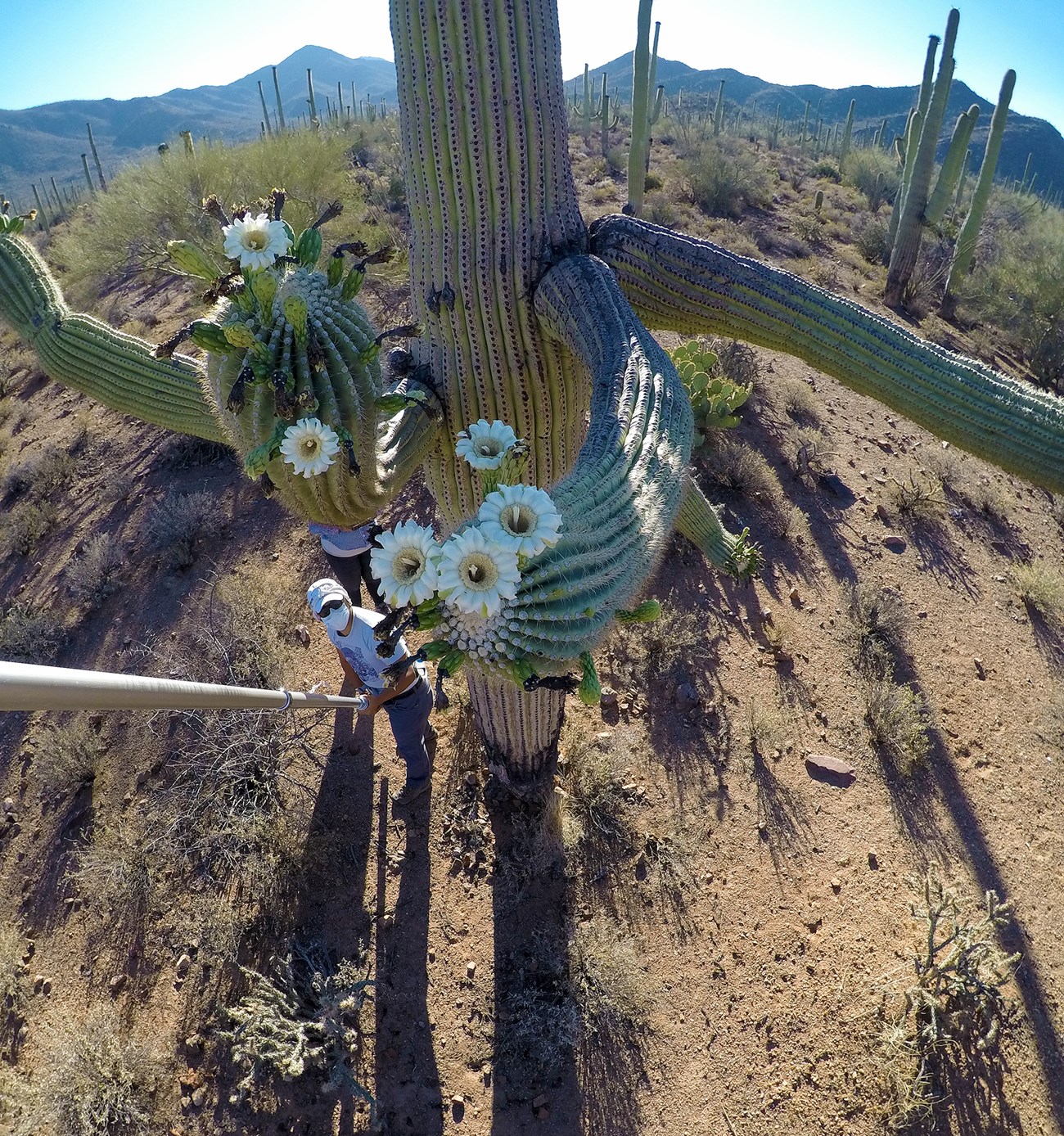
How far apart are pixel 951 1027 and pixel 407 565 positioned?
4028mm

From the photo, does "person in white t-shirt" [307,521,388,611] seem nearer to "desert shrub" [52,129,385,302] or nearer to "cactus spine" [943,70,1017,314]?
"desert shrub" [52,129,385,302]

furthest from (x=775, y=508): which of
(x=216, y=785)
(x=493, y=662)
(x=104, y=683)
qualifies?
(x=104, y=683)

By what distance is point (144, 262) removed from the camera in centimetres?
1065

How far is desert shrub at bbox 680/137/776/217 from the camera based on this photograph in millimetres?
15617

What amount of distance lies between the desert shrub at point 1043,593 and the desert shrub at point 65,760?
7.82 metres

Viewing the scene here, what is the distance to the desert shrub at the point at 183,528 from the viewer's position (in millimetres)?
6160

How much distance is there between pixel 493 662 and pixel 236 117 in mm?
151002

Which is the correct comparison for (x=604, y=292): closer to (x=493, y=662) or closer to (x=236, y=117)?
(x=493, y=662)

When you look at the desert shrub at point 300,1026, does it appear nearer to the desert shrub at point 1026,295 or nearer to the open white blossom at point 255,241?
the open white blossom at point 255,241

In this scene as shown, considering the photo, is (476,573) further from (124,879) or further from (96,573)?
(96,573)

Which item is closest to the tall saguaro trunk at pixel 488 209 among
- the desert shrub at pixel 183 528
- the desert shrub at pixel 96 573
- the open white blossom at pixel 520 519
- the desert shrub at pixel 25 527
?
the open white blossom at pixel 520 519

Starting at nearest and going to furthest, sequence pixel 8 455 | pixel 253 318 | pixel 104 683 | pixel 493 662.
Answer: pixel 104 683 → pixel 493 662 → pixel 253 318 → pixel 8 455

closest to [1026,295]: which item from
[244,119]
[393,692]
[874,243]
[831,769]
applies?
[874,243]

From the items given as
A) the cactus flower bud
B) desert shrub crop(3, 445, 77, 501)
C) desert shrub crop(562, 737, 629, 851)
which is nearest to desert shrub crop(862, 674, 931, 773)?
desert shrub crop(562, 737, 629, 851)
